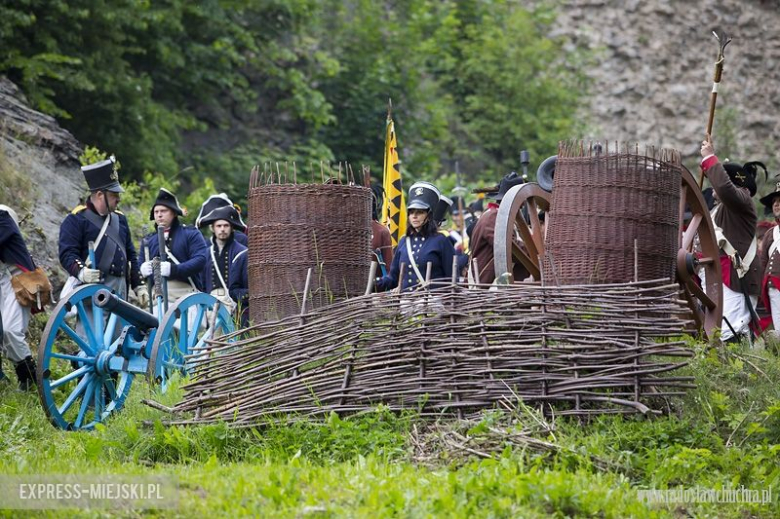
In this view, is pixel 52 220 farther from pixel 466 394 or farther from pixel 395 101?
pixel 395 101

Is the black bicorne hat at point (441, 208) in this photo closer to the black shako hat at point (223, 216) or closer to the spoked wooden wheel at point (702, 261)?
the black shako hat at point (223, 216)

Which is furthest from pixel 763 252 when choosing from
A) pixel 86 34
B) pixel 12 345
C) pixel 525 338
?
pixel 86 34

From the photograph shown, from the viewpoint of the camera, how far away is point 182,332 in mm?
9078

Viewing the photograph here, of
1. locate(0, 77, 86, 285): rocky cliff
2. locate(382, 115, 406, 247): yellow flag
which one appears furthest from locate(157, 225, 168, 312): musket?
Result: locate(382, 115, 406, 247): yellow flag

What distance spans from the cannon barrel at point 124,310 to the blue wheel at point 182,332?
184mm

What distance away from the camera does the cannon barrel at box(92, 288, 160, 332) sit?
857 centimetres

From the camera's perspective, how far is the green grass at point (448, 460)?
570cm

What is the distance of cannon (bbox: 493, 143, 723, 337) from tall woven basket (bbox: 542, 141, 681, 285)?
47 millimetres

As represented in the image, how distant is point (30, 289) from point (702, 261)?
5664 mm

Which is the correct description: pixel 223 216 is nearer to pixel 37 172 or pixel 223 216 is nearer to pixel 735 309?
pixel 37 172

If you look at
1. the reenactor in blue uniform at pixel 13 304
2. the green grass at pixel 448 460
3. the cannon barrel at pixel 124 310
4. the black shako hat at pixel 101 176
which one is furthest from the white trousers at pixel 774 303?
the reenactor in blue uniform at pixel 13 304

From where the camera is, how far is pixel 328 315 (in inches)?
298

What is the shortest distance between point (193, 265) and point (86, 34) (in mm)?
7164

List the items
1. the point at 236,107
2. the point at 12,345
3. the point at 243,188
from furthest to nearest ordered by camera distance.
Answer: the point at 236,107 → the point at 243,188 → the point at 12,345
